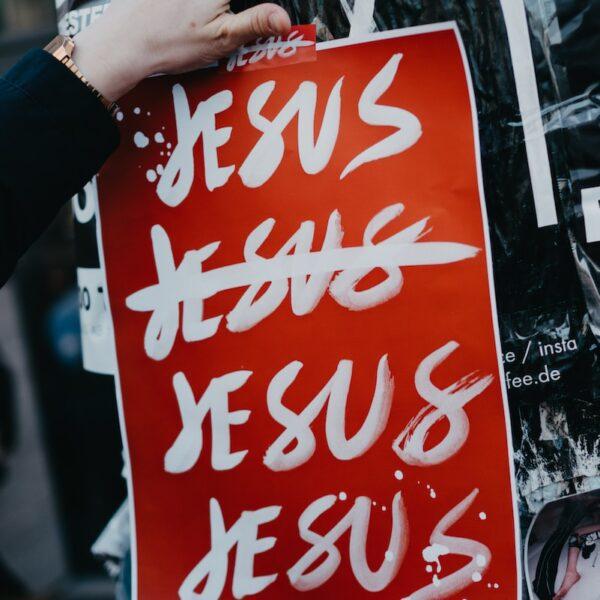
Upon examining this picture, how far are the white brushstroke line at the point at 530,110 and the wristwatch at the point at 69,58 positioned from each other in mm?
451

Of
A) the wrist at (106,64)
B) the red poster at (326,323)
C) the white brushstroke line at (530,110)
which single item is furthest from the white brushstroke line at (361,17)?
the wrist at (106,64)

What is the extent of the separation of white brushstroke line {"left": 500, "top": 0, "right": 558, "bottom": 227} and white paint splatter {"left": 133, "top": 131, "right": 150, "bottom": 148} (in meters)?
0.43

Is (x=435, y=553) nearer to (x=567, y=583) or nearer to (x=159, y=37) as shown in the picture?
(x=567, y=583)

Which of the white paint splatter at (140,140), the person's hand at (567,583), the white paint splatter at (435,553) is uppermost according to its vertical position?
the white paint splatter at (140,140)

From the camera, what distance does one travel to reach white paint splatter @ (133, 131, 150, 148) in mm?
950

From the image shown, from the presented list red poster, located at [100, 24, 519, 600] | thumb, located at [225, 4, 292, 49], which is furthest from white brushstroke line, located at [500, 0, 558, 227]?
thumb, located at [225, 4, 292, 49]

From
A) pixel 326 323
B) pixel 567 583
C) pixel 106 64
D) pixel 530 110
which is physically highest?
pixel 106 64

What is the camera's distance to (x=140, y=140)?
0.95 meters

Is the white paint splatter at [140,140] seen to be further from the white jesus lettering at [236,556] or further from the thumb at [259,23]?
the white jesus lettering at [236,556]

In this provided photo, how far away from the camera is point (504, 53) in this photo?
84cm

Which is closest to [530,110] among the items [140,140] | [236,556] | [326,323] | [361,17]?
[361,17]

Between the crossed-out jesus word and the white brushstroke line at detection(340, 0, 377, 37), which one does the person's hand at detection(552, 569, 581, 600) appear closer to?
the crossed-out jesus word

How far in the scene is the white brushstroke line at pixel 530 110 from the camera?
836mm

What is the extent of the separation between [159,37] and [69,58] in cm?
11
